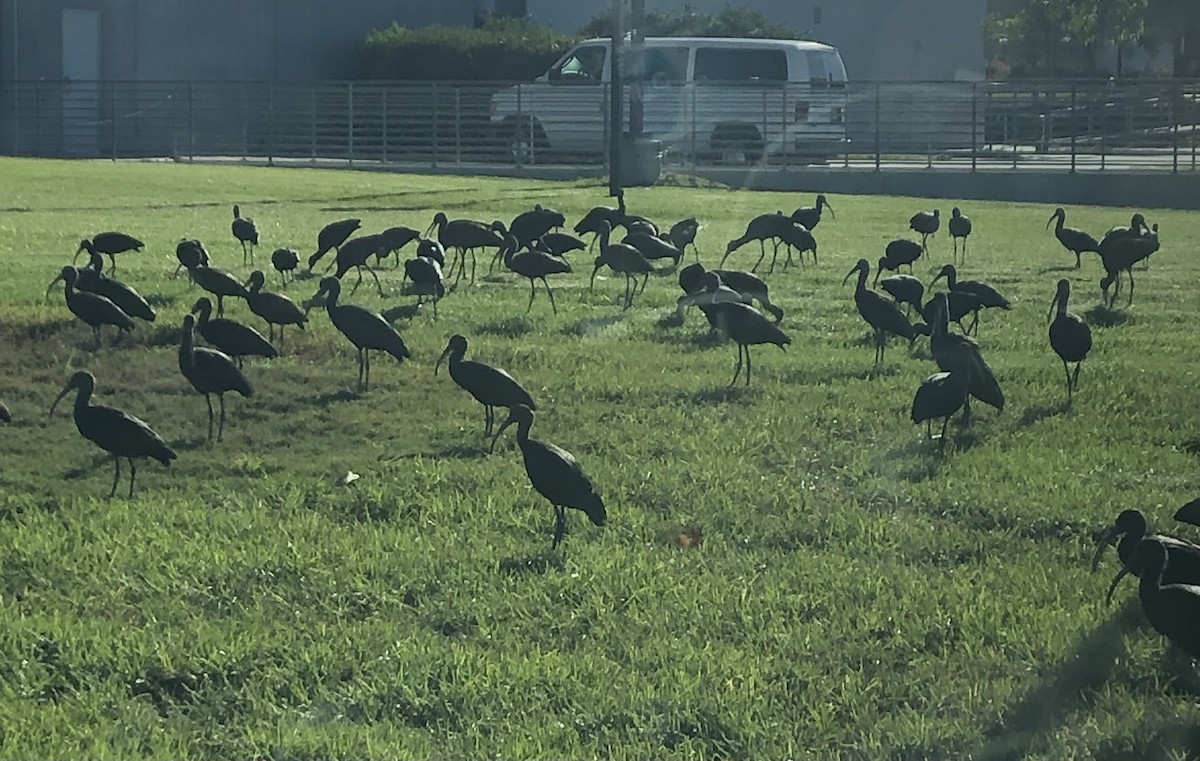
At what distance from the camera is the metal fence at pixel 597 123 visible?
38312mm

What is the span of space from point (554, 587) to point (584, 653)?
74 cm

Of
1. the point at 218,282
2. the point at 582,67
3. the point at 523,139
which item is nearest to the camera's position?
the point at 218,282

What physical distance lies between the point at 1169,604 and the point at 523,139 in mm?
34703

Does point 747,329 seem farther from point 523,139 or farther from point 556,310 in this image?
point 523,139

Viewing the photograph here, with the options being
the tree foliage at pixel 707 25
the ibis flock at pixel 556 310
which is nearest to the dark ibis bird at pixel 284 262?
the ibis flock at pixel 556 310

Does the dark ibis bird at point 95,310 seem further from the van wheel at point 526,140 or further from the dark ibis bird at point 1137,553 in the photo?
the van wheel at point 526,140

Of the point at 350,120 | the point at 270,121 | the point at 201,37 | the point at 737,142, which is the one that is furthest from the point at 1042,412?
the point at 201,37

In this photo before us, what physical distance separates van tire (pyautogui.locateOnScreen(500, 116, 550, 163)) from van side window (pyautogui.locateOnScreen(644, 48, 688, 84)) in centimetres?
260

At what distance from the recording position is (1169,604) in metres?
5.80

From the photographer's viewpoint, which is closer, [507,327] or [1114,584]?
[1114,584]

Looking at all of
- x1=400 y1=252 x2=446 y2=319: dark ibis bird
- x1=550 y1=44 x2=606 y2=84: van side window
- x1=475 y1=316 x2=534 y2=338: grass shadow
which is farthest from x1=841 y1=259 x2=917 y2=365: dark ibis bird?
x1=550 y1=44 x2=606 y2=84: van side window

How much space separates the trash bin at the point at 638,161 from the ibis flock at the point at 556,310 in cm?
1285

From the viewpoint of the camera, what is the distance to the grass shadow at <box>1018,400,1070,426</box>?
10.4 meters

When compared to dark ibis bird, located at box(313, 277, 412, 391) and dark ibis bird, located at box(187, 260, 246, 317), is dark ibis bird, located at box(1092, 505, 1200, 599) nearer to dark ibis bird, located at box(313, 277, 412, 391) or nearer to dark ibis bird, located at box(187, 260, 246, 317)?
dark ibis bird, located at box(313, 277, 412, 391)
